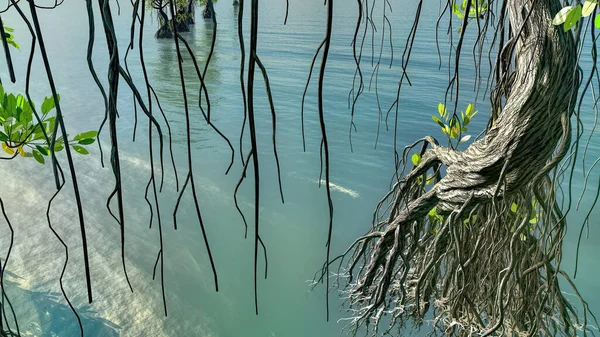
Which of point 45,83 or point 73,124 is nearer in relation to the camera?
point 73,124

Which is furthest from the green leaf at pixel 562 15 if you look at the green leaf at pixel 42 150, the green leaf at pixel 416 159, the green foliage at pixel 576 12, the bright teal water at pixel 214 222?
the bright teal water at pixel 214 222

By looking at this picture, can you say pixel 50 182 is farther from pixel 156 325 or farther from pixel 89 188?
pixel 156 325

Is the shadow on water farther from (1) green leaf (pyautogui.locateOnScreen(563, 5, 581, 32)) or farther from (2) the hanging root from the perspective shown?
(1) green leaf (pyautogui.locateOnScreen(563, 5, 581, 32))

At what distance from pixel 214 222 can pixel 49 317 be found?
168 cm

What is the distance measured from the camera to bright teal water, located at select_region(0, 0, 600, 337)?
3.35m

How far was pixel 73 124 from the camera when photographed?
19.2ft

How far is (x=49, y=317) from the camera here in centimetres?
306

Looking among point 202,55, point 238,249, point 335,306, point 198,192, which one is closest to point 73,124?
point 198,192

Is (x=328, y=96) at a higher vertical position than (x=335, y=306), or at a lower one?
higher

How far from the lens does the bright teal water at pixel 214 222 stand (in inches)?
132

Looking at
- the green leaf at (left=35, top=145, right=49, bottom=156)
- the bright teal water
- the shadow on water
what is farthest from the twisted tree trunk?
the shadow on water

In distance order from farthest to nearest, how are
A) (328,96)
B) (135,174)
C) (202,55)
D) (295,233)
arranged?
1. (202,55)
2. (328,96)
3. (135,174)
4. (295,233)

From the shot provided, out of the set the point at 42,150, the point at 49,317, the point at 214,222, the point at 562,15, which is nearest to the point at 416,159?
the point at 562,15

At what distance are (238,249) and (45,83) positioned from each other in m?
4.79
